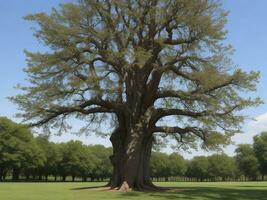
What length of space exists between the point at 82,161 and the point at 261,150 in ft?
154

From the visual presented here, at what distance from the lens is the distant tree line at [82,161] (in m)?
90.9

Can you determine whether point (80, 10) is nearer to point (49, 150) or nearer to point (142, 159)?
point (142, 159)

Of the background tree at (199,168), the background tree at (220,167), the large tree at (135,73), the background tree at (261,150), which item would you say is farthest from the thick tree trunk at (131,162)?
the background tree at (199,168)

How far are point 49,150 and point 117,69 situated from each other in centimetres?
7567

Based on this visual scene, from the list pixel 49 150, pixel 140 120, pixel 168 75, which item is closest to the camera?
pixel 140 120

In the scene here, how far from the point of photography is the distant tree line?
90.9 m

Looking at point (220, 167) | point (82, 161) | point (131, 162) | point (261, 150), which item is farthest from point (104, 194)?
point (220, 167)

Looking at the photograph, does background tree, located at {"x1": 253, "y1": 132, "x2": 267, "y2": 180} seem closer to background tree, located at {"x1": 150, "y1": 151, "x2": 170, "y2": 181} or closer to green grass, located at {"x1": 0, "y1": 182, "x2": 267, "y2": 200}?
background tree, located at {"x1": 150, "y1": 151, "x2": 170, "y2": 181}

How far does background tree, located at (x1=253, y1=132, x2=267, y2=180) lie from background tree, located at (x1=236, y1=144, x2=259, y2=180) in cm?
620

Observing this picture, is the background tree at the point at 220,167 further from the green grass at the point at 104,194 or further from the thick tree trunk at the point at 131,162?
the green grass at the point at 104,194

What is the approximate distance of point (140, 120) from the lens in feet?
133

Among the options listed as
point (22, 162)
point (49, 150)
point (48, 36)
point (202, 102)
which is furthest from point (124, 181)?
point (49, 150)

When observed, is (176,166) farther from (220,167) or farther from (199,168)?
(220,167)

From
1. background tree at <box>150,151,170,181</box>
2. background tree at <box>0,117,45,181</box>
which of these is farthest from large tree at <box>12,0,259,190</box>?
background tree at <box>150,151,170,181</box>
